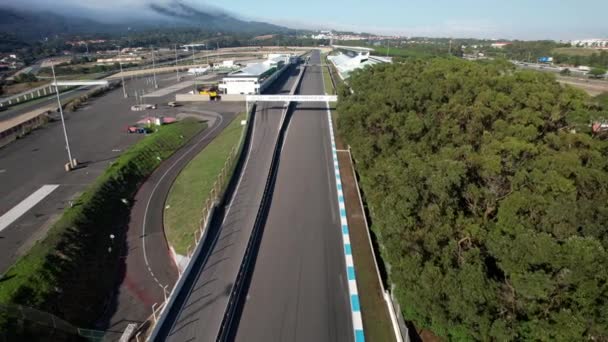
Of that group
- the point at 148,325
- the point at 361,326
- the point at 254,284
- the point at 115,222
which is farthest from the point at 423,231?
the point at 115,222

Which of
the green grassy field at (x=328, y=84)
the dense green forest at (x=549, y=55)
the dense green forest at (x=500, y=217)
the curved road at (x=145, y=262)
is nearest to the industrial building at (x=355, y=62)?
the green grassy field at (x=328, y=84)

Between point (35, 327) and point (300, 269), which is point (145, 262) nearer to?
point (35, 327)

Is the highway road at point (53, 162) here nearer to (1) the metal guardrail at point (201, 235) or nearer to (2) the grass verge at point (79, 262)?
(2) the grass verge at point (79, 262)

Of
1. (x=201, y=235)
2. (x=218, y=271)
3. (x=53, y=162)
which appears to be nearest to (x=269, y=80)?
(x=53, y=162)

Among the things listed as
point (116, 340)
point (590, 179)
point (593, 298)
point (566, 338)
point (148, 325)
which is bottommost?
point (116, 340)

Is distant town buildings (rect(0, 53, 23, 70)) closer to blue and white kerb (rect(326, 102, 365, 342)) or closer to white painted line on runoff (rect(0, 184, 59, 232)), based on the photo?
white painted line on runoff (rect(0, 184, 59, 232))

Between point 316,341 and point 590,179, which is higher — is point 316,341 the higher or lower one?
the lower one

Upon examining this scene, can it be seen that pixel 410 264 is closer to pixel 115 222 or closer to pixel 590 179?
pixel 590 179
